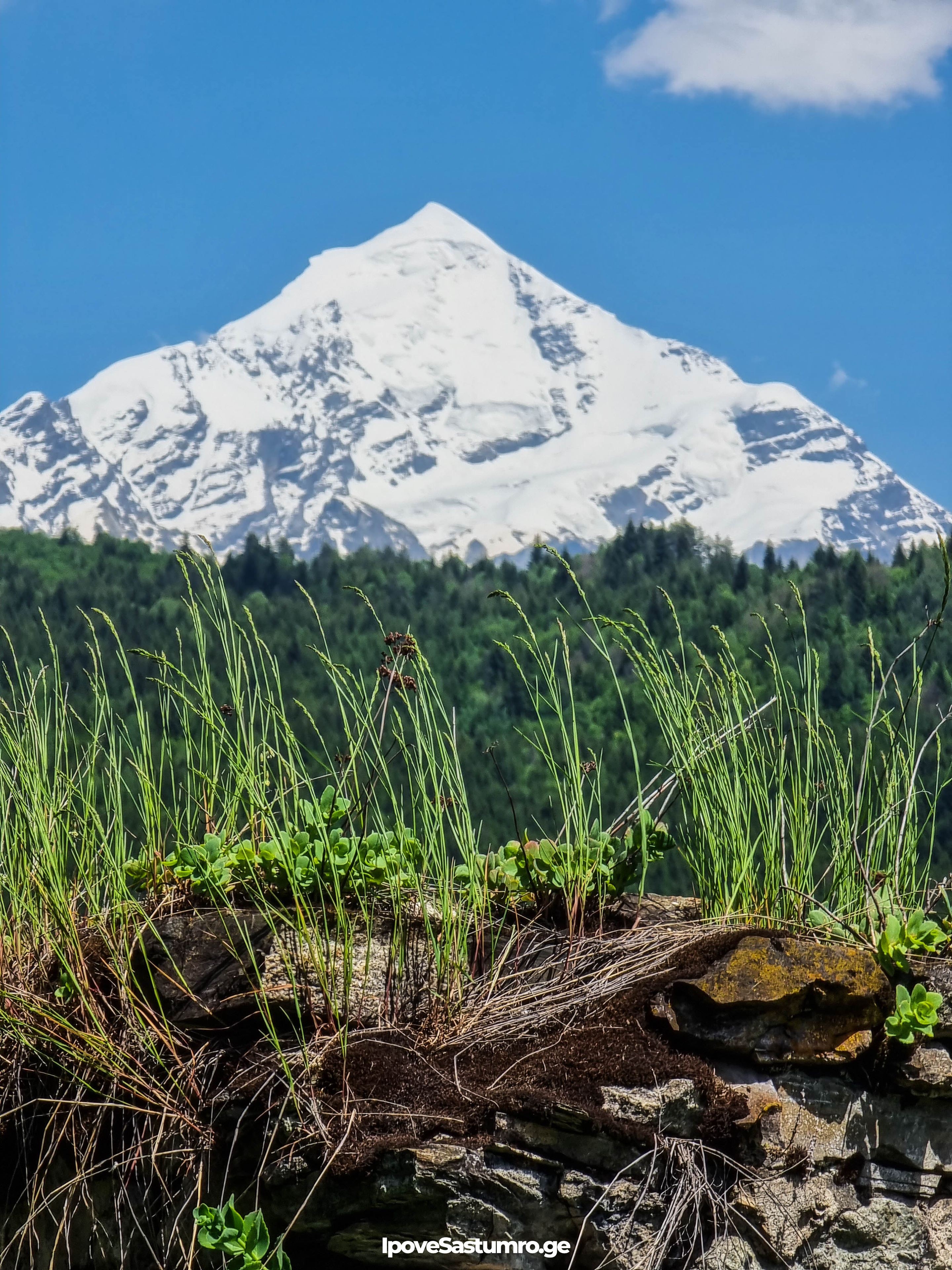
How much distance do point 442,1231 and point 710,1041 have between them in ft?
1.80

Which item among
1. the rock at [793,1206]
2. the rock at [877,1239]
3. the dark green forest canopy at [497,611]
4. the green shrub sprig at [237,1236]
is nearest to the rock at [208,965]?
the green shrub sprig at [237,1236]

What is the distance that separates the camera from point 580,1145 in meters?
1.98

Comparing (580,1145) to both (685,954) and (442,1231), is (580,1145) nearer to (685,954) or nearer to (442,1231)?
(442,1231)

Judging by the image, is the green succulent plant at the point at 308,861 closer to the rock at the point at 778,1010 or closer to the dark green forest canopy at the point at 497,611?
the rock at the point at 778,1010

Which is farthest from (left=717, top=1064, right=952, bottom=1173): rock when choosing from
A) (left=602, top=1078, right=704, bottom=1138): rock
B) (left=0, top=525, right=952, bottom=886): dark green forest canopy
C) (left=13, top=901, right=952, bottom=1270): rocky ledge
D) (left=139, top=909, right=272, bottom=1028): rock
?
(left=0, top=525, right=952, bottom=886): dark green forest canopy

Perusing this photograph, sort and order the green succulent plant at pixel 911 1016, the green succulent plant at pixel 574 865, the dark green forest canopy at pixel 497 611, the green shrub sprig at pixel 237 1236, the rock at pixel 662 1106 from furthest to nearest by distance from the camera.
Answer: the dark green forest canopy at pixel 497 611 < the green succulent plant at pixel 574 865 < the green succulent plant at pixel 911 1016 < the rock at pixel 662 1106 < the green shrub sprig at pixel 237 1236

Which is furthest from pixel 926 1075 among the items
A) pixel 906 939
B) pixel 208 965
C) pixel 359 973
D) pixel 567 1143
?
pixel 208 965

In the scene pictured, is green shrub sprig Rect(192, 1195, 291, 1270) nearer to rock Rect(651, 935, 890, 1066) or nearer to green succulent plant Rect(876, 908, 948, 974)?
rock Rect(651, 935, 890, 1066)

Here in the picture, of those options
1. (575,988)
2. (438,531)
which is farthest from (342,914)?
(438,531)

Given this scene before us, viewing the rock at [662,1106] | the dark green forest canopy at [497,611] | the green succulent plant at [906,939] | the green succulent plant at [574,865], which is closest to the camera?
the rock at [662,1106]

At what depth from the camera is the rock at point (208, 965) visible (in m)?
2.17

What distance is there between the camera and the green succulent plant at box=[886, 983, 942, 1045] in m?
2.10

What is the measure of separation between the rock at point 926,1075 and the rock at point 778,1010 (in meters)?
0.08

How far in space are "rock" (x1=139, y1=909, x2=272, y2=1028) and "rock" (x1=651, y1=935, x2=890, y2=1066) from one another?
729mm
